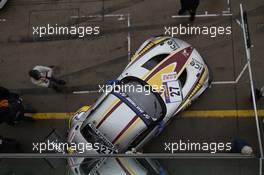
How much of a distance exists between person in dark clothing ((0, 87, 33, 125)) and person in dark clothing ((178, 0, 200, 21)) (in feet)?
14.8

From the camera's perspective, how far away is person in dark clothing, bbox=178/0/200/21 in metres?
9.83

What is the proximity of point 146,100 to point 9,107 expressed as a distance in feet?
10.0

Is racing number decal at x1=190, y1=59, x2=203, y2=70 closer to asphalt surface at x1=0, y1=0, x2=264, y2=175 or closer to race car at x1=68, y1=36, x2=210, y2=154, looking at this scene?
race car at x1=68, y1=36, x2=210, y2=154

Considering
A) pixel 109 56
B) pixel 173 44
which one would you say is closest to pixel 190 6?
pixel 173 44

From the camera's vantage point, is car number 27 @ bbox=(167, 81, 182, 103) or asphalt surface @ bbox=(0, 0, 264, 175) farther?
asphalt surface @ bbox=(0, 0, 264, 175)

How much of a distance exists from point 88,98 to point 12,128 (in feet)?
6.77

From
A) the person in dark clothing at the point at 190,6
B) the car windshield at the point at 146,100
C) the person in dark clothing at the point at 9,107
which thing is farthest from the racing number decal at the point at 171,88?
the person in dark clothing at the point at 9,107

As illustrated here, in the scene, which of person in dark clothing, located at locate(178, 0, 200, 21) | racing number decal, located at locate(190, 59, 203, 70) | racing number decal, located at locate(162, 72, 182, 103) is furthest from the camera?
person in dark clothing, located at locate(178, 0, 200, 21)

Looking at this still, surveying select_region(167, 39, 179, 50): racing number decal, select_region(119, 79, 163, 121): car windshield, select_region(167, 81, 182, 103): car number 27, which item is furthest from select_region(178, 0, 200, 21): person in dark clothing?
select_region(119, 79, 163, 121): car windshield

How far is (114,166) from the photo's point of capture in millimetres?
8750

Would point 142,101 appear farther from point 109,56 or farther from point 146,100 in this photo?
point 109,56

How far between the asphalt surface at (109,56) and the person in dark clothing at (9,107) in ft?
3.25

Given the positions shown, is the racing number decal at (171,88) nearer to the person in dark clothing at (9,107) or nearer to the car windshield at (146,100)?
the car windshield at (146,100)

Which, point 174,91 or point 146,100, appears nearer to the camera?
point 146,100
